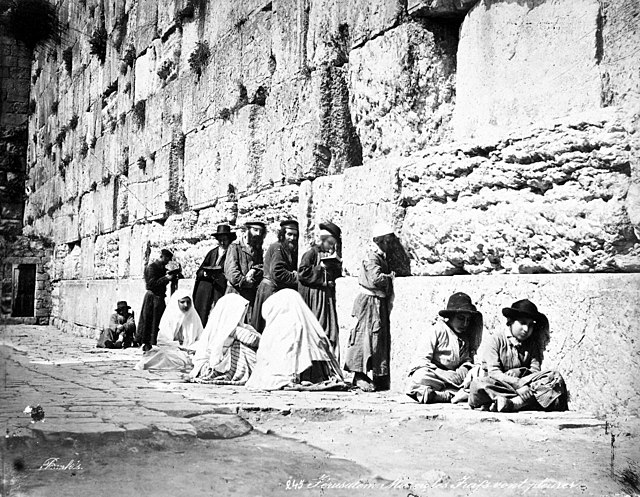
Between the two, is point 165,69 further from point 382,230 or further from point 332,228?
point 382,230

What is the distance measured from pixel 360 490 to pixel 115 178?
43.1 feet

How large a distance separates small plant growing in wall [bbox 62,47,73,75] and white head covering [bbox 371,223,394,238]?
14500 millimetres

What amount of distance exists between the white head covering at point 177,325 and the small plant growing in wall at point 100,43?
8.71 m

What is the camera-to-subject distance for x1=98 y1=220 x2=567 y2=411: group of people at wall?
18.6 ft

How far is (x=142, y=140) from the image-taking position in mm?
14422

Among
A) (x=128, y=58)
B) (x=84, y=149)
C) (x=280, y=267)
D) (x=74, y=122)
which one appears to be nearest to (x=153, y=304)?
(x=280, y=267)

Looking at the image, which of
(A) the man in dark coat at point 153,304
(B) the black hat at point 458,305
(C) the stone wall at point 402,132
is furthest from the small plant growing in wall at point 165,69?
(B) the black hat at point 458,305

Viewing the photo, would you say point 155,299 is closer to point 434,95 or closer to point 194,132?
point 194,132

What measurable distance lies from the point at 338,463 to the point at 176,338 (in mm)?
5576

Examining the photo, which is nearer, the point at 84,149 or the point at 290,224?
the point at 290,224

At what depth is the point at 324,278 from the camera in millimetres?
8305

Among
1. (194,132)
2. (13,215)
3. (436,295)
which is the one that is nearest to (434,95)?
(436,295)

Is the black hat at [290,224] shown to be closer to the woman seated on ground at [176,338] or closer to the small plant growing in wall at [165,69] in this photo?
the woman seated on ground at [176,338]
